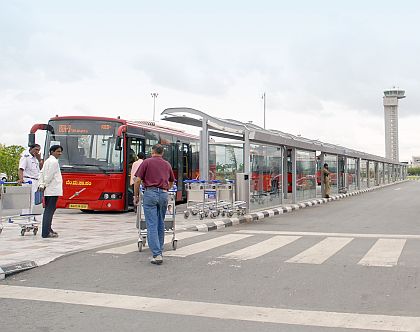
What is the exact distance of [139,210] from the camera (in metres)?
9.50

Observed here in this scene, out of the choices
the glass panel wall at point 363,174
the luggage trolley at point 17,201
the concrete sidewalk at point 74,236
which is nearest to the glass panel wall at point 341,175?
the glass panel wall at point 363,174

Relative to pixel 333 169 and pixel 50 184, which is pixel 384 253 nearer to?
pixel 50 184

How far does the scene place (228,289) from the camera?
20.5 ft

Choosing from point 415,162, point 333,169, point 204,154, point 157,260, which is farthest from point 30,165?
point 415,162

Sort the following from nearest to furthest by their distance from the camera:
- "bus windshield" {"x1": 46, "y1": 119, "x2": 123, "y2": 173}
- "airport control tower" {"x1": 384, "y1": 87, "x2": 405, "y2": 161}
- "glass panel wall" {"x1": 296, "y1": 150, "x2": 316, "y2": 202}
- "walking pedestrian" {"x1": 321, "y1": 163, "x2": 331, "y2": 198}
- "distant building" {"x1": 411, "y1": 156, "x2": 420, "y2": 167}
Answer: "bus windshield" {"x1": 46, "y1": 119, "x2": 123, "y2": 173} < "glass panel wall" {"x1": 296, "y1": 150, "x2": 316, "y2": 202} < "walking pedestrian" {"x1": 321, "y1": 163, "x2": 331, "y2": 198} < "airport control tower" {"x1": 384, "y1": 87, "x2": 405, "y2": 161} < "distant building" {"x1": 411, "y1": 156, "x2": 420, "y2": 167}

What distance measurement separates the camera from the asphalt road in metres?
4.96

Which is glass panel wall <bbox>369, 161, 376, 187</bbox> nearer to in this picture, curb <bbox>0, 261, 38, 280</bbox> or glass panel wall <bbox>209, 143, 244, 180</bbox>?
glass panel wall <bbox>209, 143, 244, 180</bbox>

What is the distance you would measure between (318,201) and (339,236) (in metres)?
12.9

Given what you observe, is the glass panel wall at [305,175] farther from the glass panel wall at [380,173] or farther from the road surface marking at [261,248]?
the glass panel wall at [380,173]

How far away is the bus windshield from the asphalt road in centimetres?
699

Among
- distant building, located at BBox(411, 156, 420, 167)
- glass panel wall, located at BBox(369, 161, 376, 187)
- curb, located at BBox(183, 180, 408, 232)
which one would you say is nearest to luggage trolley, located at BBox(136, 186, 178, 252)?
curb, located at BBox(183, 180, 408, 232)

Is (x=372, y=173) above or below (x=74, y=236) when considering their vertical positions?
above

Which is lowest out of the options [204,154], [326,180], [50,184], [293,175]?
[50,184]

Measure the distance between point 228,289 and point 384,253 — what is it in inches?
143
